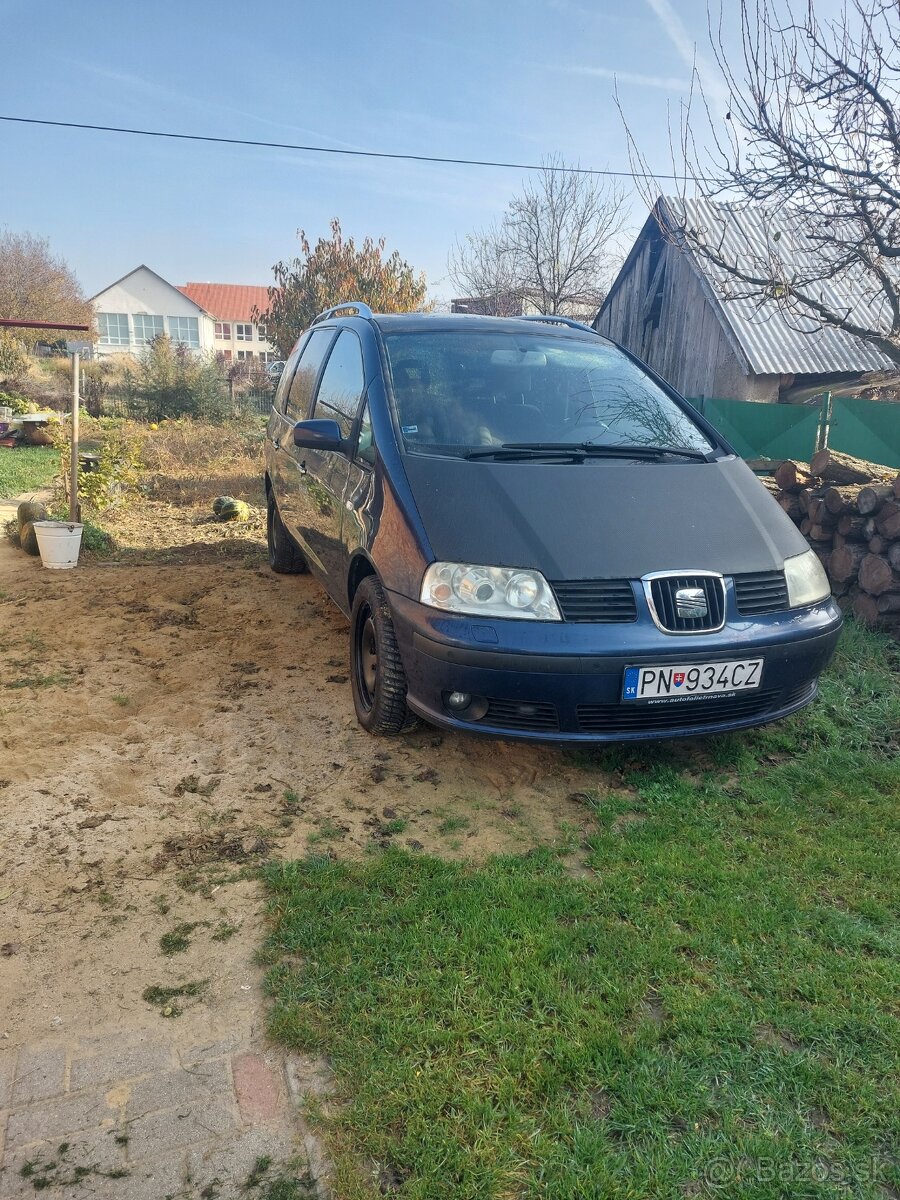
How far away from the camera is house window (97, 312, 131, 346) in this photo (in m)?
66.5

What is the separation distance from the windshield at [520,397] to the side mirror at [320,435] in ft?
1.20

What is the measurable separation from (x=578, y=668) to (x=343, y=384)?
243 centimetres

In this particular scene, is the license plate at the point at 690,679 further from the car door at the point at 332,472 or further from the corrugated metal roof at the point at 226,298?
the corrugated metal roof at the point at 226,298

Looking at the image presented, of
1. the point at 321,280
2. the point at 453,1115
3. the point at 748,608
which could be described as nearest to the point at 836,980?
the point at 453,1115

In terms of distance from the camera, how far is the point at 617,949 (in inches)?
96.3

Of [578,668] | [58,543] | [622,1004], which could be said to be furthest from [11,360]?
[622,1004]

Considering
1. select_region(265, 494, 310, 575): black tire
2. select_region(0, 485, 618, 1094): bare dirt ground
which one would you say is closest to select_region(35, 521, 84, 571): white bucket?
select_region(0, 485, 618, 1094): bare dirt ground

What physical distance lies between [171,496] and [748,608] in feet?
30.8

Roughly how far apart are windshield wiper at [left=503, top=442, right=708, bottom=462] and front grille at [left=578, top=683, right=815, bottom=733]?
1239mm

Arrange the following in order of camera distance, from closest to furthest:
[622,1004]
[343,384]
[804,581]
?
[622,1004] → [804,581] → [343,384]

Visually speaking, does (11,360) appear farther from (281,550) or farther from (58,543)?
(281,550)

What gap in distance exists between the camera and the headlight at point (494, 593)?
311 centimetres

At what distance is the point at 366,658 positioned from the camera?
157 inches

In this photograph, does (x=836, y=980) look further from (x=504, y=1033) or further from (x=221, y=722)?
(x=221, y=722)
